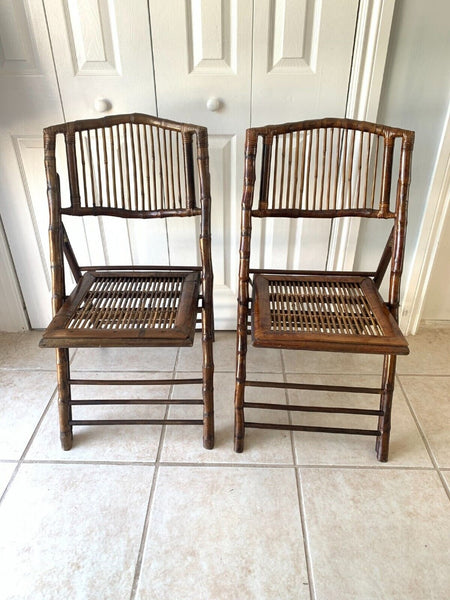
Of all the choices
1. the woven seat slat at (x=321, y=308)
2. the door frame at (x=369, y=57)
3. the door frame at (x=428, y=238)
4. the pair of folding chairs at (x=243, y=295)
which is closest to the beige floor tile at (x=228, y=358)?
the pair of folding chairs at (x=243, y=295)

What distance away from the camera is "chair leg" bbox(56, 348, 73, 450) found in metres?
1.17

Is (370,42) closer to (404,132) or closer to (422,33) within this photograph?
(422,33)

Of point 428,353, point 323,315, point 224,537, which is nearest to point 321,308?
point 323,315

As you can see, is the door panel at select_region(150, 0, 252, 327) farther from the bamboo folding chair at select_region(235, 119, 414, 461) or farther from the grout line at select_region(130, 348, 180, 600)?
the grout line at select_region(130, 348, 180, 600)

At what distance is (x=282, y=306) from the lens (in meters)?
1.14

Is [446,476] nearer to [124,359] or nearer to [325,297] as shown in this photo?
[325,297]

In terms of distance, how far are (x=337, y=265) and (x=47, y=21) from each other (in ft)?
3.75

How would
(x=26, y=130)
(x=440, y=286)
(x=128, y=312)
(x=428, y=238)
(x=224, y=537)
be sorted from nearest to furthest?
(x=224, y=537), (x=128, y=312), (x=26, y=130), (x=428, y=238), (x=440, y=286)

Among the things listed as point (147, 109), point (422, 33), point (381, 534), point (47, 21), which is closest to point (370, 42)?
point (422, 33)

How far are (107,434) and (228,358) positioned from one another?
1.65ft

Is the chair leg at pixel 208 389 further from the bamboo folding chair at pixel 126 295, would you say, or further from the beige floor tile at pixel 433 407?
the beige floor tile at pixel 433 407

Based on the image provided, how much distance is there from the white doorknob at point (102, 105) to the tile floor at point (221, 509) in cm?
87

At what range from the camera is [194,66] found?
4.13 ft

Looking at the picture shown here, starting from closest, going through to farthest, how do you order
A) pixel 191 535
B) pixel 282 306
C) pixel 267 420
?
pixel 191 535 → pixel 282 306 → pixel 267 420
